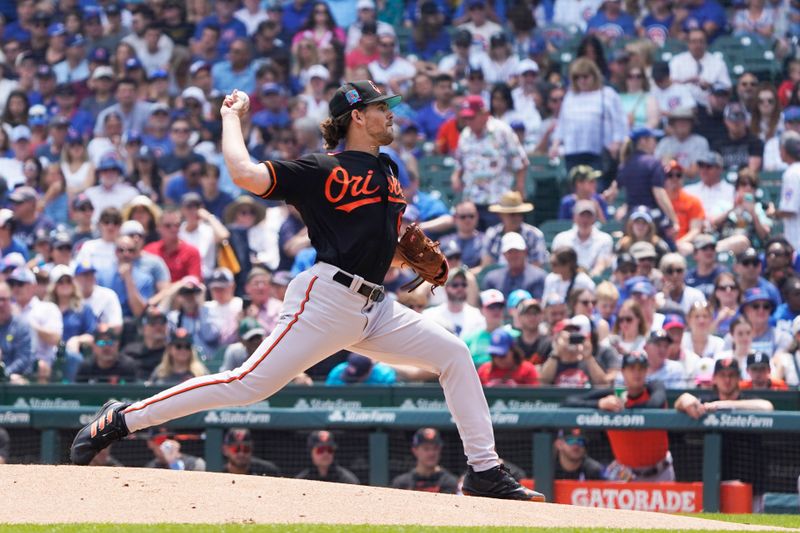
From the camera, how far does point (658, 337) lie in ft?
30.9

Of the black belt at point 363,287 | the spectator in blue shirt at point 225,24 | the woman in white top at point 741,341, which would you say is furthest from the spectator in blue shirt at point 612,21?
the black belt at point 363,287

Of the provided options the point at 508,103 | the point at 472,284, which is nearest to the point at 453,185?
the point at 508,103

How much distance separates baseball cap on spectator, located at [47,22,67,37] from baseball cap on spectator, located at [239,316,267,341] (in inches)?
277

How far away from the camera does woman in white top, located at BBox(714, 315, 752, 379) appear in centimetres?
961

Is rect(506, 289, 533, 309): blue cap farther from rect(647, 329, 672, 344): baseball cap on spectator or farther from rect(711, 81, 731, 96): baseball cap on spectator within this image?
rect(711, 81, 731, 96): baseball cap on spectator

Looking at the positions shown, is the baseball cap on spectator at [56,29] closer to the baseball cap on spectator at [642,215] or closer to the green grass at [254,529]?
the baseball cap on spectator at [642,215]

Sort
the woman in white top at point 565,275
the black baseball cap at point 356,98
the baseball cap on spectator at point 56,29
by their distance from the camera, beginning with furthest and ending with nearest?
1. the baseball cap on spectator at point 56,29
2. the woman in white top at point 565,275
3. the black baseball cap at point 356,98

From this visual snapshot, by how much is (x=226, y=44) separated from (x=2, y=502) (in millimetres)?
10796

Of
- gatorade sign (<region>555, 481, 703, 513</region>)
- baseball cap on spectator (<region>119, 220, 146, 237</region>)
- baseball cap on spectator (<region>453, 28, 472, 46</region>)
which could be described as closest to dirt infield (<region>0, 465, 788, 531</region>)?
gatorade sign (<region>555, 481, 703, 513</region>)

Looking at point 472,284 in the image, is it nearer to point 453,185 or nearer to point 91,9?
point 453,185

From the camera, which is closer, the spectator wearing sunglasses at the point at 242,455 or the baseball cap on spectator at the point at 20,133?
the spectator wearing sunglasses at the point at 242,455

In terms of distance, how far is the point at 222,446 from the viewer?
31.1ft

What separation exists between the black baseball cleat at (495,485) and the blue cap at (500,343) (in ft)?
12.1

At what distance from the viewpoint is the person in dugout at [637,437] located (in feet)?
29.0
